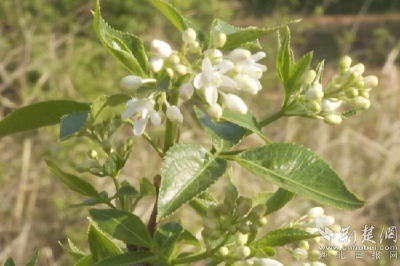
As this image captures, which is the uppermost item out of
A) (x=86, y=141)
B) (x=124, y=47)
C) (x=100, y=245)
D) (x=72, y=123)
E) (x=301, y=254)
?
(x=124, y=47)

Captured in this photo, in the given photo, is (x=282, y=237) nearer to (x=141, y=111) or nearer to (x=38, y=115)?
(x=141, y=111)

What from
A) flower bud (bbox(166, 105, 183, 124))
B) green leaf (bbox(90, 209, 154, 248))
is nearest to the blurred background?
green leaf (bbox(90, 209, 154, 248))

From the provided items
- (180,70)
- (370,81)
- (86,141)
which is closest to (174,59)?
(180,70)

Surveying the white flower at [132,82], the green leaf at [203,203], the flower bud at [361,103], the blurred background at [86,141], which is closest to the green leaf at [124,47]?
the white flower at [132,82]

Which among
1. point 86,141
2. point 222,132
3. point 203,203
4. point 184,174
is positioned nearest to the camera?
point 184,174

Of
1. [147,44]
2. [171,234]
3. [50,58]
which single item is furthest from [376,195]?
[171,234]

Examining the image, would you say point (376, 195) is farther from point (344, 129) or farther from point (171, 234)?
point (171, 234)
